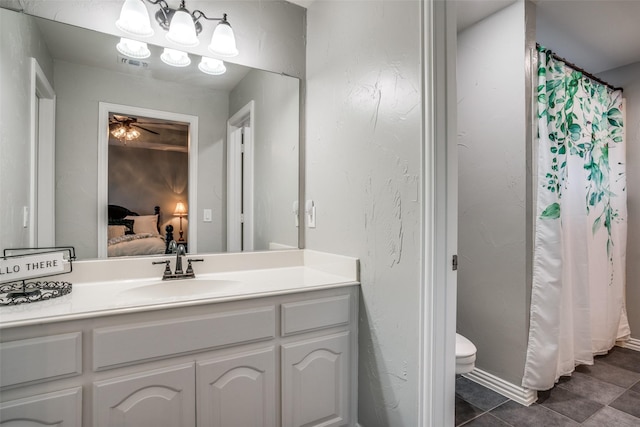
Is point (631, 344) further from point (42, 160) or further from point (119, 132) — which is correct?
point (42, 160)

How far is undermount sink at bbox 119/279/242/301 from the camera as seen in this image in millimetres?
1468

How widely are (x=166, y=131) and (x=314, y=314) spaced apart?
3.79 feet

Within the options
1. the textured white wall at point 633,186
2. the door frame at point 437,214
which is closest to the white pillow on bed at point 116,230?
the door frame at point 437,214

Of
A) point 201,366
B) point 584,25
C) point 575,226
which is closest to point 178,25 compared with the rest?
point 201,366

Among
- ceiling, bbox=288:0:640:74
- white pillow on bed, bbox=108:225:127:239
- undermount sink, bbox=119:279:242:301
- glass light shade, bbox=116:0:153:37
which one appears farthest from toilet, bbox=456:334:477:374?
glass light shade, bbox=116:0:153:37

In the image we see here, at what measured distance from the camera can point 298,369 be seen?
1440 millimetres

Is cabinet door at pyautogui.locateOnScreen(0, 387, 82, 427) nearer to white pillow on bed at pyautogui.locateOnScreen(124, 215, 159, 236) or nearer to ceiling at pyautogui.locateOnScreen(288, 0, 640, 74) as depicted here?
white pillow on bed at pyautogui.locateOnScreen(124, 215, 159, 236)

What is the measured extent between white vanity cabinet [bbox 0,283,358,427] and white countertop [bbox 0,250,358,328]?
1.3 inches

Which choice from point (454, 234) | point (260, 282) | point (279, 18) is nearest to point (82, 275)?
point (260, 282)

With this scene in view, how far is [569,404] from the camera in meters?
1.93

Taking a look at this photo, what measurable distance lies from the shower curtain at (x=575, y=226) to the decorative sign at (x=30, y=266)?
2.33 meters

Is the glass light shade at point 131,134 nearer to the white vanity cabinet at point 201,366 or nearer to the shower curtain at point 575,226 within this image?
the white vanity cabinet at point 201,366

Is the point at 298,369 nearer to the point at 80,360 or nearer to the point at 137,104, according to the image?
the point at 80,360

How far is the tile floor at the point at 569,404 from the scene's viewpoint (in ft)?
5.86
